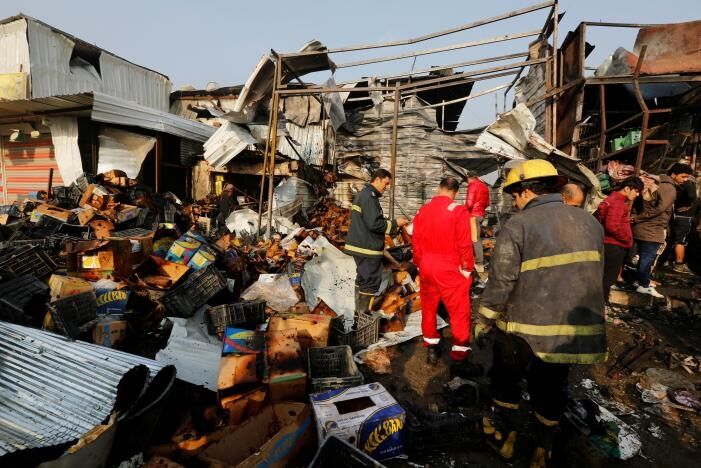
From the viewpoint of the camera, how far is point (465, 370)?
3.43 metres

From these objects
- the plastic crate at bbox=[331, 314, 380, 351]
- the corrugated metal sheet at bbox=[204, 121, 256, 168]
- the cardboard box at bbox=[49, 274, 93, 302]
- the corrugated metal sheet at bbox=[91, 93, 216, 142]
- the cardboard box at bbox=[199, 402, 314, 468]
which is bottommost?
the cardboard box at bbox=[199, 402, 314, 468]

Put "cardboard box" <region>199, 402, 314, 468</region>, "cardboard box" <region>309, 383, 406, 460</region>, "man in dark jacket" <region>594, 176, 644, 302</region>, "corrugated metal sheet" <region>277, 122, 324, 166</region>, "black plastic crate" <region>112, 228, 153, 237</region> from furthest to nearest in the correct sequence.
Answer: "corrugated metal sheet" <region>277, 122, 324, 166</region>
"black plastic crate" <region>112, 228, 153, 237</region>
"man in dark jacket" <region>594, 176, 644, 302</region>
"cardboard box" <region>309, 383, 406, 460</region>
"cardboard box" <region>199, 402, 314, 468</region>

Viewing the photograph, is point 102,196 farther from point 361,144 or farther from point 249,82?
point 361,144

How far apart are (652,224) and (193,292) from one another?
649 cm

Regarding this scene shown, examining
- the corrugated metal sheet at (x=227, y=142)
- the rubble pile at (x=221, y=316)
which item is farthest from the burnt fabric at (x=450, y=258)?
the corrugated metal sheet at (x=227, y=142)

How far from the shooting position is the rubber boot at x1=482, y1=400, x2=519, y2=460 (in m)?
2.40

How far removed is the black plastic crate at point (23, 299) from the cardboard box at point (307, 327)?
7.81 feet

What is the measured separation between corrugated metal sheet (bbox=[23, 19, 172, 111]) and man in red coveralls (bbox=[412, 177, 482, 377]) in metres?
11.2

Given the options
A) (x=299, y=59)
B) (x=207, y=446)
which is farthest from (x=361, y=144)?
(x=207, y=446)

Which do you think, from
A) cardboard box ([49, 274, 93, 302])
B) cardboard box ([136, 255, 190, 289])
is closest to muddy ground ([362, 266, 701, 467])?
cardboard box ([136, 255, 190, 289])

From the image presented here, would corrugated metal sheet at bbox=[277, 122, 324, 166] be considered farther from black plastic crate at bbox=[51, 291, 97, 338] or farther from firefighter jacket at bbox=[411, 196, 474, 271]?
black plastic crate at bbox=[51, 291, 97, 338]

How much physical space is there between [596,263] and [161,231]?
6213 mm

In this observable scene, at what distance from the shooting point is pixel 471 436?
98.0 inches

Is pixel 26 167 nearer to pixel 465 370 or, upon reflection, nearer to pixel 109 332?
pixel 109 332
